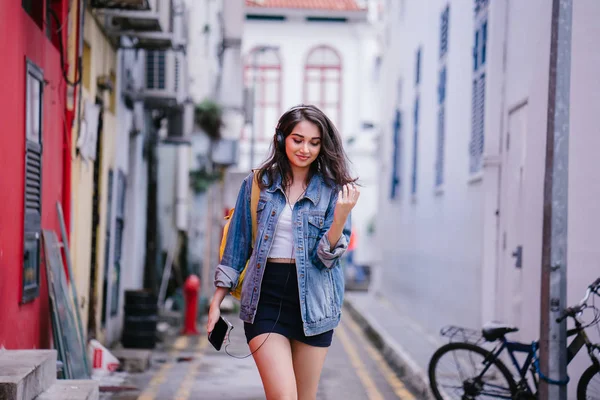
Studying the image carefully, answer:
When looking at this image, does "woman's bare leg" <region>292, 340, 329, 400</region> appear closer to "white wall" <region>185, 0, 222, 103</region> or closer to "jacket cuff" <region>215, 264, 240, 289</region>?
"jacket cuff" <region>215, 264, 240, 289</region>

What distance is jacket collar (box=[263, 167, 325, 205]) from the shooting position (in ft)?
15.9

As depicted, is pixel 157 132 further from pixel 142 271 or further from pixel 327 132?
pixel 327 132

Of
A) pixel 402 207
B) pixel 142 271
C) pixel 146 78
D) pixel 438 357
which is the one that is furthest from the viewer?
pixel 402 207

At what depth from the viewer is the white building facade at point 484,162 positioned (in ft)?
25.3

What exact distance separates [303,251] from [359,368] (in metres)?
7.30

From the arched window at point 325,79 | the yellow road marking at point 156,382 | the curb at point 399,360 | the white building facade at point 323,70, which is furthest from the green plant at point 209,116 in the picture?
the arched window at point 325,79

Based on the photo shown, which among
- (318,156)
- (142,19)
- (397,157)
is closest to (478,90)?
(142,19)

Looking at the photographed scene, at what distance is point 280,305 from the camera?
4699 mm

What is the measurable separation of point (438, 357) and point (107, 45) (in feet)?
20.4

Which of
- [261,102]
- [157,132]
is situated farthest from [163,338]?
[261,102]

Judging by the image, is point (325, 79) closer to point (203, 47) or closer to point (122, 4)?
point (203, 47)

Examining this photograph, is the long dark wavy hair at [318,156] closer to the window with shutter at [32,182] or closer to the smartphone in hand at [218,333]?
the smartphone in hand at [218,333]

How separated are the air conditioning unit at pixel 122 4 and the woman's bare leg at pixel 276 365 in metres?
6.51

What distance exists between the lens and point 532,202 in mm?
9188
